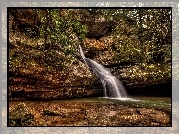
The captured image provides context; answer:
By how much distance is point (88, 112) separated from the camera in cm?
661

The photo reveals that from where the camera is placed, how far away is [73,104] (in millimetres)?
6590

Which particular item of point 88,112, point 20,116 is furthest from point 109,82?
point 20,116

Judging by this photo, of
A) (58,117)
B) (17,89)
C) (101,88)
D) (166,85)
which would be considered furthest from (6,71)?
(166,85)

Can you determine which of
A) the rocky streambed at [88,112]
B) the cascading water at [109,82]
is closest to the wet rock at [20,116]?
the rocky streambed at [88,112]

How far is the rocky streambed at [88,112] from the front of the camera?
6559 mm

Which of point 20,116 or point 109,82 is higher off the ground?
point 109,82

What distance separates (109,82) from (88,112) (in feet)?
2.43

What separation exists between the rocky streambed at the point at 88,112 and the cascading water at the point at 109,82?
14 cm

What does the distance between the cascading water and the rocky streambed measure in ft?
0.48

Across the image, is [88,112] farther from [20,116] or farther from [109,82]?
[20,116]

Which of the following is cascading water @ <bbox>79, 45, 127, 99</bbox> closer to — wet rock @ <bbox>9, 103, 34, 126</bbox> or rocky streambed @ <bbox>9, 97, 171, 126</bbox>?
rocky streambed @ <bbox>9, 97, 171, 126</bbox>

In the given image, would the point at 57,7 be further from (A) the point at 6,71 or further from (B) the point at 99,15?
(A) the point at 6,71

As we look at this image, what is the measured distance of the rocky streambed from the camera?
656cm

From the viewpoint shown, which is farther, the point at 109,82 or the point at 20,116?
the point at 109,82
